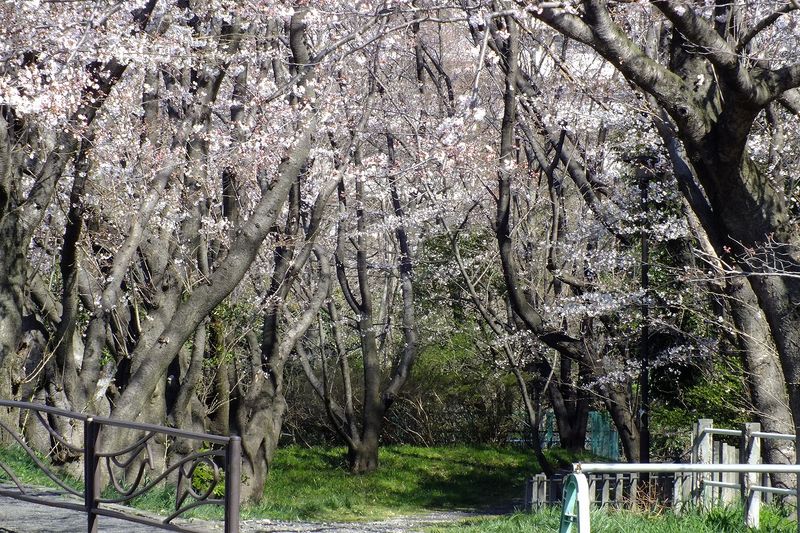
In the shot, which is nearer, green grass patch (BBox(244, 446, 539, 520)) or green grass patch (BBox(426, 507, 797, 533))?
green grass patch (BBox(426, 507, 797, 533))

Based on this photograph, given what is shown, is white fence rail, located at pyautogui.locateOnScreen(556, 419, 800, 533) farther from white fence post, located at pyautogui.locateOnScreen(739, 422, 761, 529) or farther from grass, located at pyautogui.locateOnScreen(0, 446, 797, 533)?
grass, located at pyautogui.locateOnScreen(0, 446, 797, 533)

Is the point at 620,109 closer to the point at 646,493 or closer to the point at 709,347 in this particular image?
the point at 709,347

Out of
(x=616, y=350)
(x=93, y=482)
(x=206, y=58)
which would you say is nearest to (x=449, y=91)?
(x=616, y=350)

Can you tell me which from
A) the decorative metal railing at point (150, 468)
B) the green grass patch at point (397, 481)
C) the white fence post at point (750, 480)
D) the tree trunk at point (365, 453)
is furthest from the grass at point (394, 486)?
the decorative metal railing at point (150, 468)

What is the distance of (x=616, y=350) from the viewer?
15398 mm

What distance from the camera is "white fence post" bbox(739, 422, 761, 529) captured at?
7141mm

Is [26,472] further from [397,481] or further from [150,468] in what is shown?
[397,481]

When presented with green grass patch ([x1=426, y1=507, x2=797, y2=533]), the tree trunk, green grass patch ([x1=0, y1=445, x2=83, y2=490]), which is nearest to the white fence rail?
green grass patch ([x1=426, y1=507, x2=797, y2=533])

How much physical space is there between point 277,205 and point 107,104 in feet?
9.65

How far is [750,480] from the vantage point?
23.8 feet

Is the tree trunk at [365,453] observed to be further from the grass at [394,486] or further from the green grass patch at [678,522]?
the green grass patch at [678,522]

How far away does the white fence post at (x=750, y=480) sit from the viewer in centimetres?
714

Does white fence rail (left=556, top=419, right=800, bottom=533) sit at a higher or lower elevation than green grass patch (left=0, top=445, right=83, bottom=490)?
higher

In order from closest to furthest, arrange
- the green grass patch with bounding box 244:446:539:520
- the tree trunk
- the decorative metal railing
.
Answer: the decorative metal railing
the green grass patch with bounding box 244:446:539:520
the tree trunk
